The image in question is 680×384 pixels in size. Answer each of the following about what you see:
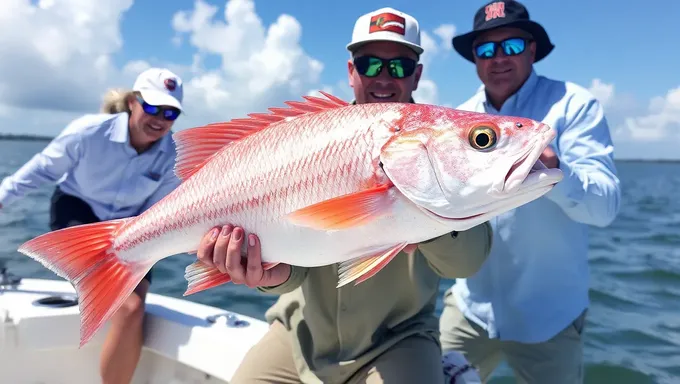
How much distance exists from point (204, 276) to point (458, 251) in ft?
3.77

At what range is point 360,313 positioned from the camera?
8.54ft

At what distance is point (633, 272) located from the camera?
417 inches

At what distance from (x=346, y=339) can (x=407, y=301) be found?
0.38 m

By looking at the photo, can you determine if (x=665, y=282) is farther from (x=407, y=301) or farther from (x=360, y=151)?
(x=360, y=151)

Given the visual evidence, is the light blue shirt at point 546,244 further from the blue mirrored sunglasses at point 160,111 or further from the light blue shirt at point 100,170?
the light blue shirt at point 100,170

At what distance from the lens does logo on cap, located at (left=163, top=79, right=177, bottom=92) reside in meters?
4.83

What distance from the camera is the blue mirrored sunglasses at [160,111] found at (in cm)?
466

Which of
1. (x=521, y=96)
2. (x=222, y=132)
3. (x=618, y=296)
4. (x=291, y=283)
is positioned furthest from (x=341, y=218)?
(x=618, y=296)

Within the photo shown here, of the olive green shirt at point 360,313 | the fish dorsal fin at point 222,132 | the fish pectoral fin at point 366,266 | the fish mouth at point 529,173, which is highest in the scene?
the fish dorsal fin at point 222,132

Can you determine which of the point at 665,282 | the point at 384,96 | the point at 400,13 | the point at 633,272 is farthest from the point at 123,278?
the point at 633,272

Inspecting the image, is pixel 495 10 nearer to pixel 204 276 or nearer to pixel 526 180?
pixel 526 180

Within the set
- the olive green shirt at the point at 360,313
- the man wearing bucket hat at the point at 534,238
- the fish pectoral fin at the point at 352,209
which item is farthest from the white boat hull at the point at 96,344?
the fish pectoral fin at the point at 352,209

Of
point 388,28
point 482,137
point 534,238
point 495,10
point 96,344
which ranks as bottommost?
point 96,344

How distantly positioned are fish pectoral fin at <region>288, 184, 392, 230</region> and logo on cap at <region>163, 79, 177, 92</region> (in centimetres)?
365
